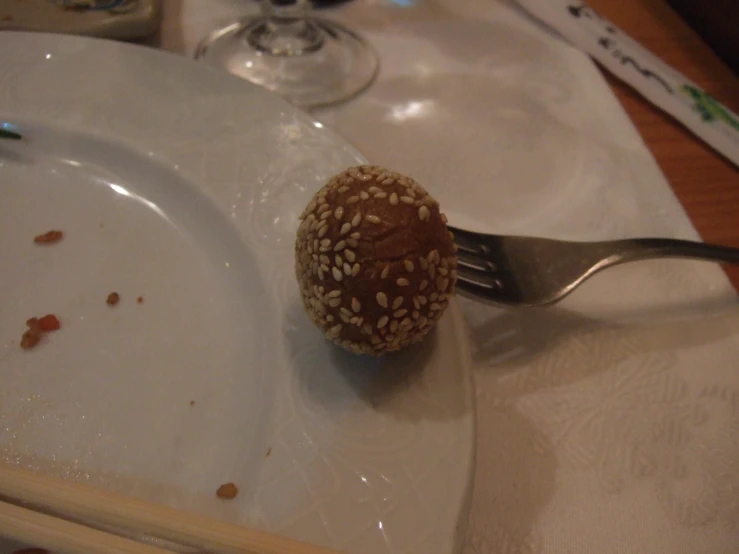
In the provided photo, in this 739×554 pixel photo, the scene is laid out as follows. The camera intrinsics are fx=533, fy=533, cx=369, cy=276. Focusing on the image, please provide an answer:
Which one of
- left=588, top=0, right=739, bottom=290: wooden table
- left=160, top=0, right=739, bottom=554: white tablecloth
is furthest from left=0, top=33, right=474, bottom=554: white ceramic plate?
left=588, top=0, right=739, bottom=290: wooden table

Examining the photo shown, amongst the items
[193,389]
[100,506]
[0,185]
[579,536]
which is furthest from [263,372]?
[0,185]

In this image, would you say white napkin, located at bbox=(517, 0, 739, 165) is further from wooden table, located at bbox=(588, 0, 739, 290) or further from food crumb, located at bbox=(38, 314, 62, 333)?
food crumb, located at bbox=(38, 314, 62, 333)

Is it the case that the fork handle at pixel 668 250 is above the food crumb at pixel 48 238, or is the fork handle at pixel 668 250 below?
above

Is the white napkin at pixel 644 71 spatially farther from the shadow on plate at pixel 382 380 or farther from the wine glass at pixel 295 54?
the shadow on plate at pixel 382 380

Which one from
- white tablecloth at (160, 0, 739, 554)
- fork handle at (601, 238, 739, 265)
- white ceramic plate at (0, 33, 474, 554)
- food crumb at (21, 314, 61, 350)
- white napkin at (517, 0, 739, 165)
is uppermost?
white napkin at (517, 0, 739, 165)

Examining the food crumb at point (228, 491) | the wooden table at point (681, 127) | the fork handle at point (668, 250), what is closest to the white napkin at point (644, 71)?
the wooden table at point (681, 127)
